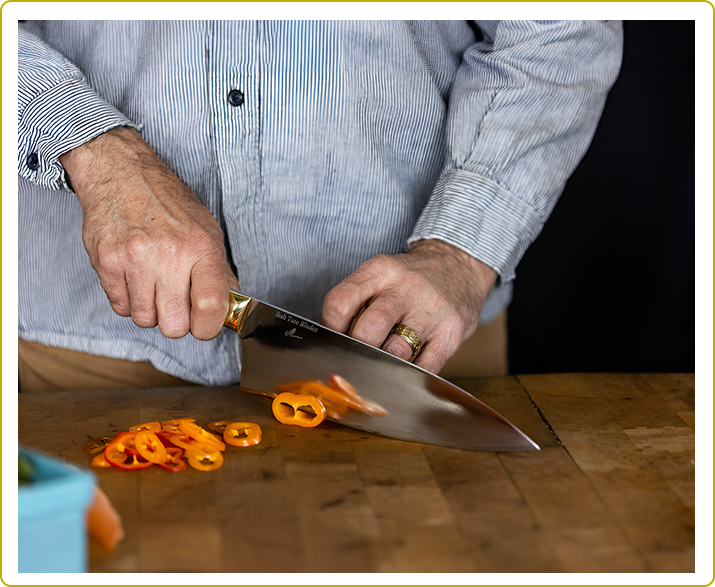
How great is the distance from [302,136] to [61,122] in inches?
13.0

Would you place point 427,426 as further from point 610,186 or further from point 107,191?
point 610,186

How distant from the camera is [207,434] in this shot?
2.83 feet

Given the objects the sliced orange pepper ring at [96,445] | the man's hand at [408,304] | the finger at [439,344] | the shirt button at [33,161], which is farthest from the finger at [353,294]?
the shirt button at [33,161]

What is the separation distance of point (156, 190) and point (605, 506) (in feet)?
2.16

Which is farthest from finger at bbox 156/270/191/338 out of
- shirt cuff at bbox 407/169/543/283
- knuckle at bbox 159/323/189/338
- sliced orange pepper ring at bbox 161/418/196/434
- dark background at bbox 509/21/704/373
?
dark background at bbox 509/21/704/373

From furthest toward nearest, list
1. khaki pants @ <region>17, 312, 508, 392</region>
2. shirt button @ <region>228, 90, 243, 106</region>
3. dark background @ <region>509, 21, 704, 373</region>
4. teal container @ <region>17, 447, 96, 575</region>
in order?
dark background @ <region>509, 21, 704, 373</region>
khaki pants @ <region>17, 312, 508, 392</region>
shirt button @ <region>228, 90, 243, 106</region>
teal container @ <region>17, 447, 96, 575</region>

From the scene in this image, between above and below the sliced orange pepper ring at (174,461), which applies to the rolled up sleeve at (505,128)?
above

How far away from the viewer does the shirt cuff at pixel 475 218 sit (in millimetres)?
1062

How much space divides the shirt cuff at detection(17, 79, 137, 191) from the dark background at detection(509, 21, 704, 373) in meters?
1.13

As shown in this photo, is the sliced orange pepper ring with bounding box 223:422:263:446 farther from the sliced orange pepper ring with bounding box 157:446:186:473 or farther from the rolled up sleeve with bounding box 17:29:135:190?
the rolled up sleeve with bounding box 17:29:135:190

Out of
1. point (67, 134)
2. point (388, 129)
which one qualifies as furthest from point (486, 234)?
point (67, 134)

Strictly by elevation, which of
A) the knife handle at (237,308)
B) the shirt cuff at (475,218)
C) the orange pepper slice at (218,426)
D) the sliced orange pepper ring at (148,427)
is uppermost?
the shirt cuff at (475,218)

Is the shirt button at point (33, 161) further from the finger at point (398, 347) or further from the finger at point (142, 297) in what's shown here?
the finger at point (398, 347)

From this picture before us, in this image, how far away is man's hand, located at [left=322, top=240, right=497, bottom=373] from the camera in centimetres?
93
